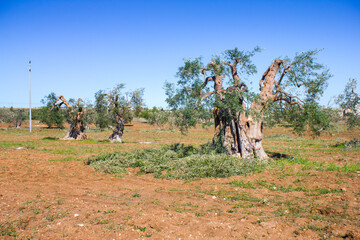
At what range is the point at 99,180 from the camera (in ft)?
34.8

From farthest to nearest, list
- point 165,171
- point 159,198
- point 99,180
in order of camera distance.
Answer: point 165,171 < point 99,180 < point 159,198

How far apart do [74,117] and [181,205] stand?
23513 millimetres

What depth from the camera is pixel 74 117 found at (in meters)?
28.1

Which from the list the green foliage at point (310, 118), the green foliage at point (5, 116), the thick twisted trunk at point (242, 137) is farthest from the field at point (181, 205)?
the green foliage at point (5, 116)

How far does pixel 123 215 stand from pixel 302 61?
39.8ft

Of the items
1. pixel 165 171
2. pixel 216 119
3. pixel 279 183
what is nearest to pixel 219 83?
pixel 216 119

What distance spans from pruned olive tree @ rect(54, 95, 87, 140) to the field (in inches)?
670

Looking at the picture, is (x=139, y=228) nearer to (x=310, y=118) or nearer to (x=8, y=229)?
(x=8, y=229)

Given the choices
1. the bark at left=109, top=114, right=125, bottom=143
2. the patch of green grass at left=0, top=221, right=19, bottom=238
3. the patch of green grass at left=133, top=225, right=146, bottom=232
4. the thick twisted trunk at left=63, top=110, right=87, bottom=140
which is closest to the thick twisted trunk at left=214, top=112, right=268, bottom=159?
the patch of green grass at left=133, top=225, right=146, bottom=232

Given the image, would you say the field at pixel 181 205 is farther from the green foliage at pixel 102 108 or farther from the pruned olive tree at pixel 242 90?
the green foliage at pixel 102 108

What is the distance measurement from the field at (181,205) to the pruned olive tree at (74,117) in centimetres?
1702

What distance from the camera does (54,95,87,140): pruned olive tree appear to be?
91.7 feet

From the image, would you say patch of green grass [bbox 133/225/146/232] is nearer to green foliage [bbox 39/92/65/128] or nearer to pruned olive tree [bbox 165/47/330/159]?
pruned olive tree [bbox 165/47/330/159]

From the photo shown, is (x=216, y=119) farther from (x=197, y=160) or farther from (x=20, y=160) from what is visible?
(x=20, y=160)
